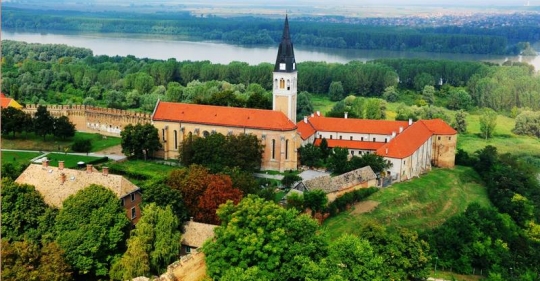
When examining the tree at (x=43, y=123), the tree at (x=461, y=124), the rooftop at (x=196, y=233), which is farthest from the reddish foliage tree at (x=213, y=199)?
the tree at (x=461, y=124)

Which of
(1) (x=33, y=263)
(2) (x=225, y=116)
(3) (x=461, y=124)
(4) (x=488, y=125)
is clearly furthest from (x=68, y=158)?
(4) (x=488, y=125)

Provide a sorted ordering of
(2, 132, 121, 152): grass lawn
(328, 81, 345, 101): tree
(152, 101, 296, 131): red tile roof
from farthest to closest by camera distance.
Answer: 1. (328, 81, 345, 101): tree
2. (2, 132, 121, 152): grass lawn
3. (152, 101, 296, 131): red tile roof

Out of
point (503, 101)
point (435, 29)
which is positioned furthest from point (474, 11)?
point (503, 101)

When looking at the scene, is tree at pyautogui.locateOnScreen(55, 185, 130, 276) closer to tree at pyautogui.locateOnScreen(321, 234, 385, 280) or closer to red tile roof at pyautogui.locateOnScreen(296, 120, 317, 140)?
tree at pyautogui.locateOnScreen(321, 234, 385, 280)

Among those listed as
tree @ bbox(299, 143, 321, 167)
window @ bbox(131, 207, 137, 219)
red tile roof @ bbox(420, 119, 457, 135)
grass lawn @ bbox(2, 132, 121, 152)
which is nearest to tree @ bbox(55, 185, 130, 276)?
window @ bbox(131, 207, 137, 219)

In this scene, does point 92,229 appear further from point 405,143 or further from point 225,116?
point 405,143

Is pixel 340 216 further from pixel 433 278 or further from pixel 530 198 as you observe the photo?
pixel 530 198
